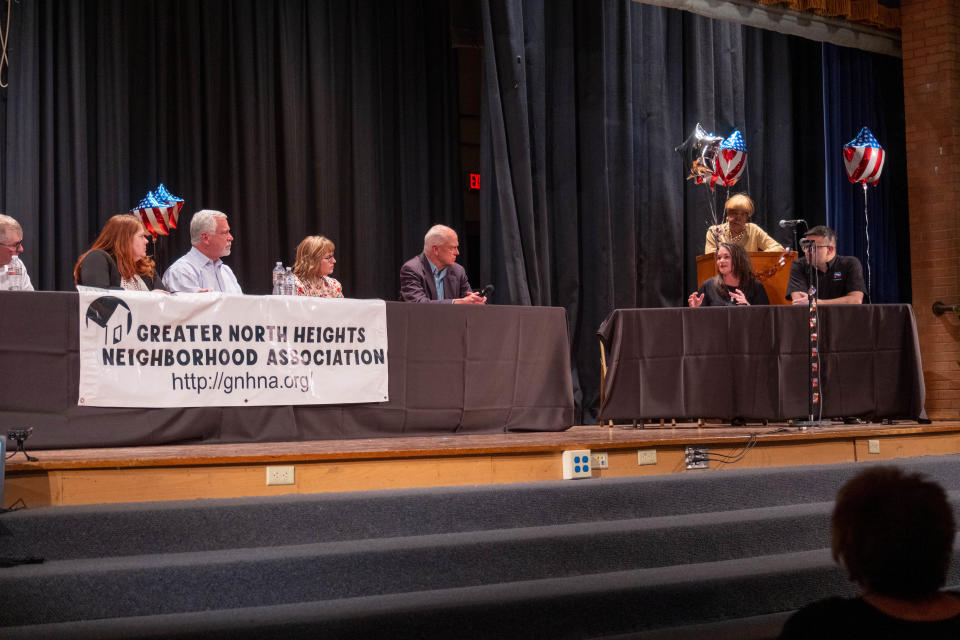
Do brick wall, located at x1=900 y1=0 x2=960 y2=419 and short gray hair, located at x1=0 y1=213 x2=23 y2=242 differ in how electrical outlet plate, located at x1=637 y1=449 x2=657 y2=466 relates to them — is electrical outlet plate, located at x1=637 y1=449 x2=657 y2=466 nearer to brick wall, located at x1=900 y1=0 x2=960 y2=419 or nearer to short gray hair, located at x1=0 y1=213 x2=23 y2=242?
short gray hair, located at x1=0 y1=213 x2=23 y2=242

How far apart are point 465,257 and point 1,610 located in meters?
5.52

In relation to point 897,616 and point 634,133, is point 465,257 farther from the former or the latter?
point 897,616

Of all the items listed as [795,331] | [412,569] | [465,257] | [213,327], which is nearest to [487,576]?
[412,569]

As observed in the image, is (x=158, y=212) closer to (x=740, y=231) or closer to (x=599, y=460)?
(x=599, y=460)

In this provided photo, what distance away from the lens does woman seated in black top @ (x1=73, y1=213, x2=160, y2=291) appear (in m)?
4.42

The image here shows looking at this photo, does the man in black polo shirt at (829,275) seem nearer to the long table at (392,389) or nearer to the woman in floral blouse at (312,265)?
the long table at (392,389)

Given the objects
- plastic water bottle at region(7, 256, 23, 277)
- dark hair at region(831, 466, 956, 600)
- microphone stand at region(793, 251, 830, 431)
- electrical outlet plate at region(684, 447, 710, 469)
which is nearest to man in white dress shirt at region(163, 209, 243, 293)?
plastic water bottle at region(7, 256, 23, 277)

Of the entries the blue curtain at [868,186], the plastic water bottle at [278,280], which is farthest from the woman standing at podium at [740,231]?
the plastic water bottle at [278,280]

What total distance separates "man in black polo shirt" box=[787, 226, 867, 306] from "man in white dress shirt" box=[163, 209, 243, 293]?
3253 millimetres

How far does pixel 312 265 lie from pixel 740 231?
2950mm

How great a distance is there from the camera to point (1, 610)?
2.63 metres

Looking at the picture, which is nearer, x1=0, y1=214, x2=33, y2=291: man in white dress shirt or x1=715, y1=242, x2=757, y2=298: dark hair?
x1=0, y1=214, x2=33, y2=291: man in white dress shirt

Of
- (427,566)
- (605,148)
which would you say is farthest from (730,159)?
(427,566)

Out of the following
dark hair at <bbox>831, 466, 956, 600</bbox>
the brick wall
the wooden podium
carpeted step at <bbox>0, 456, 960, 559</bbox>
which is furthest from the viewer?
the brick wall
